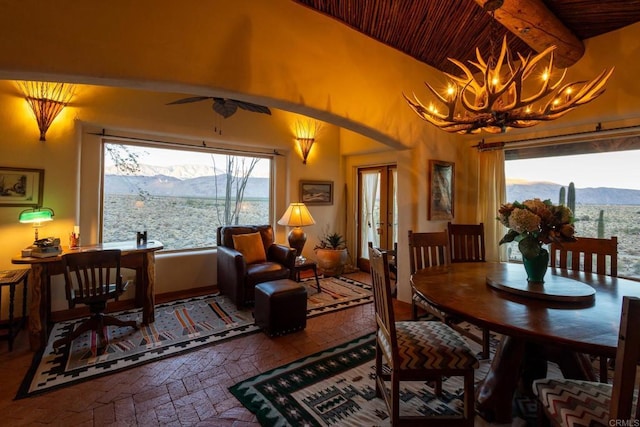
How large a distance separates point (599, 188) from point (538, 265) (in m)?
2.37

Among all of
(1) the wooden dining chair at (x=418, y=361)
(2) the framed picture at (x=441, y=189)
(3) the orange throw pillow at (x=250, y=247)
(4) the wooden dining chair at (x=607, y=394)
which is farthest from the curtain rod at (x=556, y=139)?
(3) the orange throw pillow at (x=250, y=247)

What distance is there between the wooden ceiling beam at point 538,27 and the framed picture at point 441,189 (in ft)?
5.01

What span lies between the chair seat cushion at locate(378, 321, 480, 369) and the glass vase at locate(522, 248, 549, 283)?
0.65 meters

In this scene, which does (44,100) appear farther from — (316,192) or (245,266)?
(316,192)

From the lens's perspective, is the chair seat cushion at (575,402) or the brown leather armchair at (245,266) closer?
the chair seat cushion at (575,402)

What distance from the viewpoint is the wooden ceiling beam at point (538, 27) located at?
2.36m

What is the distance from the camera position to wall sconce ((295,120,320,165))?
5.16 metres

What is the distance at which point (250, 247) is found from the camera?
4.08m

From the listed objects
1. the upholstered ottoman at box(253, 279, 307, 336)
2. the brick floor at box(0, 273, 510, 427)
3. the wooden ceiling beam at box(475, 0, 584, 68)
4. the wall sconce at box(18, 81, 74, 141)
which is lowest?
the brick floor at box(0, 273, 510, 427)

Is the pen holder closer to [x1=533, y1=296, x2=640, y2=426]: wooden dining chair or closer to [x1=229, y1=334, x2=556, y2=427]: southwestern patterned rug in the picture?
[x1=229, y1=334, x2=556, y2=427]: southwestern patterned rug

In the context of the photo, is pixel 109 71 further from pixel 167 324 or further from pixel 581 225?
pixel 581 225

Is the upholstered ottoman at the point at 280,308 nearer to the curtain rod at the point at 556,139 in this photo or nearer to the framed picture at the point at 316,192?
the framed picture at the point at 316,192

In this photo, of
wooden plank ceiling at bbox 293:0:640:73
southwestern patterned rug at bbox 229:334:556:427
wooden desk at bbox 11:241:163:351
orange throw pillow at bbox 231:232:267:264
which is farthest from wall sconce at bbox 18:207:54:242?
wooden plank ceiling at bbox 293:0:640:73

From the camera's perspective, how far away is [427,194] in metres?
3.76
